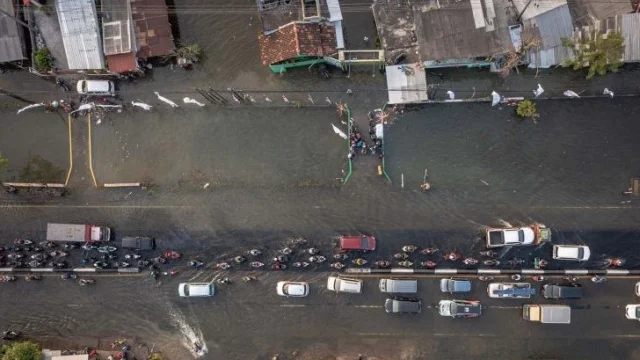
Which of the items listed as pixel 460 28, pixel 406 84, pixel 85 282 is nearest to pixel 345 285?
pixel 406 84

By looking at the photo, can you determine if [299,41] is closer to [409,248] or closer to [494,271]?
[409,248]

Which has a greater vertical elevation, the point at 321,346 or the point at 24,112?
the point at 24,112

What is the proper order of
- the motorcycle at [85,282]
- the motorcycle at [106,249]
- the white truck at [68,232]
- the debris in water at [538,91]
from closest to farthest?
the white truck at [68,232]
the debris in water at [538,91]
the motorcycle at [85,282]
the motorcycle at [106,249]

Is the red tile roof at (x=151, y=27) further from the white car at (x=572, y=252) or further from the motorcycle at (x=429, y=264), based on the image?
the white car at (x=572, y=252)

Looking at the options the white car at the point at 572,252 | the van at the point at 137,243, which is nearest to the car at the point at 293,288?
the van at the point at 137,243

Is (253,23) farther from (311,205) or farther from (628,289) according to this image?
(628,289)

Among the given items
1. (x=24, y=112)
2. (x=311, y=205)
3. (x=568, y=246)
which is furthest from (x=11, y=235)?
(x=568, y=246)
